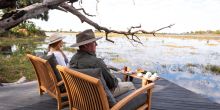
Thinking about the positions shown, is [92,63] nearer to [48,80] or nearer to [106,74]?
[106,74]

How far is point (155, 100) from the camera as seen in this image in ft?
18.9

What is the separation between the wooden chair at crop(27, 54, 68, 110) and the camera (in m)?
4.80

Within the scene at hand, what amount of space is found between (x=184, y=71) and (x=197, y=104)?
10896 millimetres

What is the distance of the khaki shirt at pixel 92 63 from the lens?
147 inches

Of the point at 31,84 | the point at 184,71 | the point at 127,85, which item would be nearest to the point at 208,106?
the point at 127,85

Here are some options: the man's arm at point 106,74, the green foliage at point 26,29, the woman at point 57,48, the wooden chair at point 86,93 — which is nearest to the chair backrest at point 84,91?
the wooden chair at point 86,93

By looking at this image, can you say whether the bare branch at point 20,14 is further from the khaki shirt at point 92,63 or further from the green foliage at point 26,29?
the green foliage at point 26,29

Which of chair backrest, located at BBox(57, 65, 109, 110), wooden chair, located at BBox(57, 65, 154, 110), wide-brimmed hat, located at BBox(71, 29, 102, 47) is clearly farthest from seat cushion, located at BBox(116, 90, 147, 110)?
wide-brimmed hat, located at BBox(71, 29, 102, 47)

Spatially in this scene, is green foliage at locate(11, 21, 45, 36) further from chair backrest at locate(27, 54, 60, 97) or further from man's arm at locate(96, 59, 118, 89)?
man's arm at locate(96, 59, 118, 89)

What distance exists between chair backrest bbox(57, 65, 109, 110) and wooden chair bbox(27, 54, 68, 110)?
2.68ft

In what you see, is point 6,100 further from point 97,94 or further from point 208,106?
point 208,106

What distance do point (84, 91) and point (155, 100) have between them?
2.55m

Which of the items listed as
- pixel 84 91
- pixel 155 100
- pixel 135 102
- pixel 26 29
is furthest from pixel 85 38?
pixel 26 29

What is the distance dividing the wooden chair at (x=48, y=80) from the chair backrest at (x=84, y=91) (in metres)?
0.82
